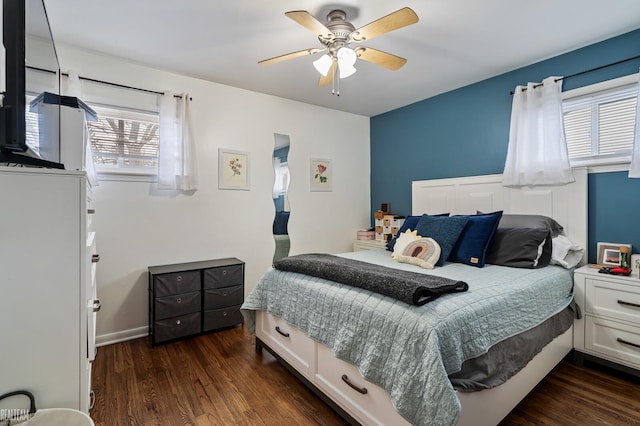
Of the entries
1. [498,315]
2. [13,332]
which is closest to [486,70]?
[498,315]

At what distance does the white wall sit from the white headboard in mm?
1087

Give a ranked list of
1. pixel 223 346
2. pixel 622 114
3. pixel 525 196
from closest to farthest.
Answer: pixel 622 114
pixel 223 346
pixel 525 196

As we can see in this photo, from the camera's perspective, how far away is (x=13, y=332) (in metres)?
1.07

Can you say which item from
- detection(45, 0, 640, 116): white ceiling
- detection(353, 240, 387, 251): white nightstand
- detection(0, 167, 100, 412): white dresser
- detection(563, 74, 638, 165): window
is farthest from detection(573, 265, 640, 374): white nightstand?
detection(0, 167, 100, 412): white dresser

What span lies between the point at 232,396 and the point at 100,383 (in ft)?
3.12

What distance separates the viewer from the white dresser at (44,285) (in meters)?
1.07

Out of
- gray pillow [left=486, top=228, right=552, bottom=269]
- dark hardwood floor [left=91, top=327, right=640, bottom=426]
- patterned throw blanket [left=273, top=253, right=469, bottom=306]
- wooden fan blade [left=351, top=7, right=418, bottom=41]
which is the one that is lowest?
dark hardwood floor [left=91, top=327, right=640, bottom=426]

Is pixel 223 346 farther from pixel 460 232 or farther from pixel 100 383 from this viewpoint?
pixel 460 232

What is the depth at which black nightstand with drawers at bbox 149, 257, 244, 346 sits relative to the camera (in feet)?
8.86

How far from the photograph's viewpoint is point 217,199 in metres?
3.32

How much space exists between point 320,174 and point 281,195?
2.11 feet

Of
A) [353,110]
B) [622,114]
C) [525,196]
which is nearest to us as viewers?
[622,114]

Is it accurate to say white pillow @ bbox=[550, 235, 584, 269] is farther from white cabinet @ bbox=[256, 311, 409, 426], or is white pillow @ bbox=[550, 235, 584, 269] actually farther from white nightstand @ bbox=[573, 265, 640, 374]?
white cabinet @ bbox=[256, 311, 409, 426]

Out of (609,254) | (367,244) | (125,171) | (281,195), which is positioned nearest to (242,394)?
(125,171)
